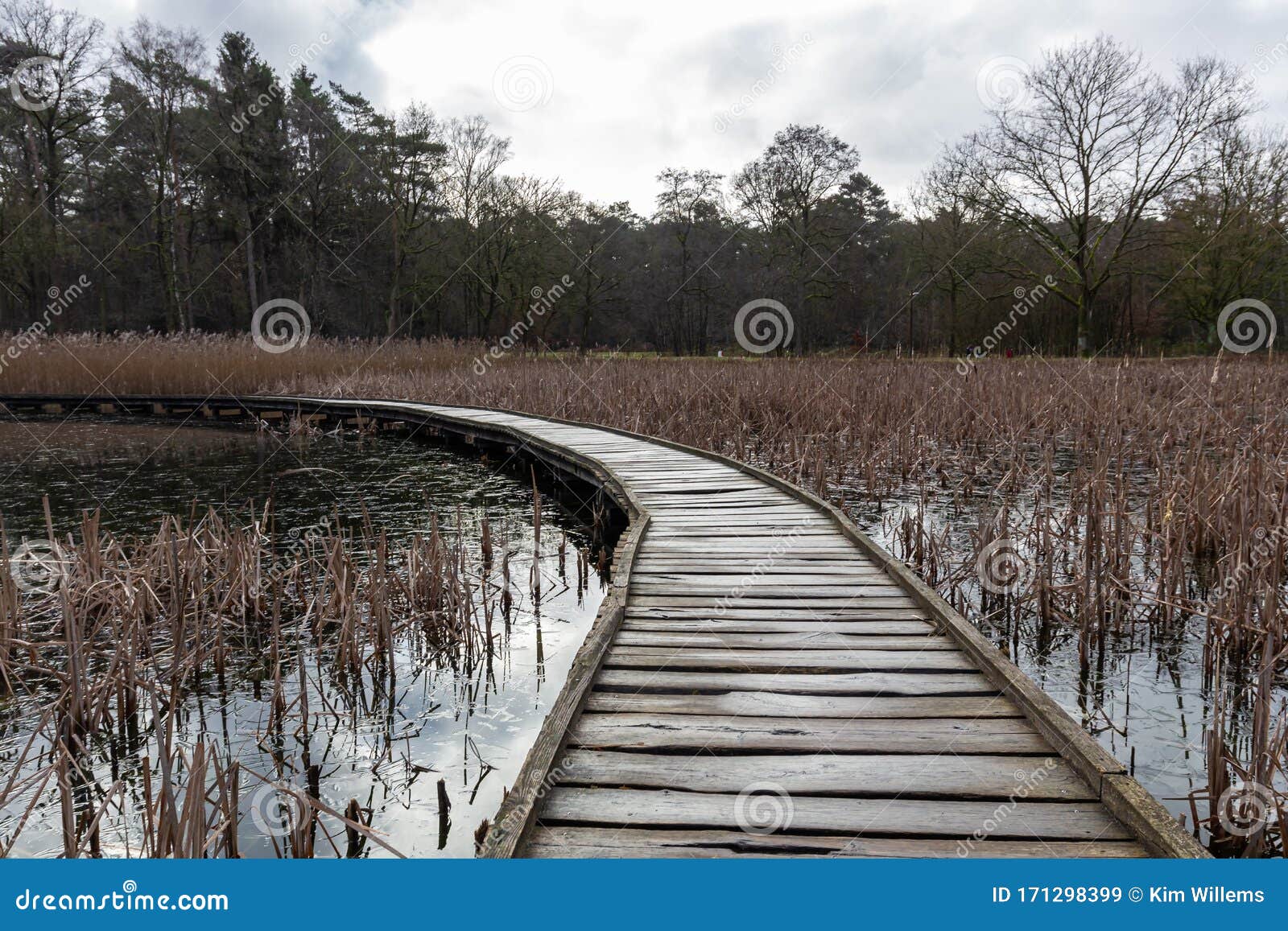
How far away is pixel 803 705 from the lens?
261cm

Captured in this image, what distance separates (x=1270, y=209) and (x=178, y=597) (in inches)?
1111

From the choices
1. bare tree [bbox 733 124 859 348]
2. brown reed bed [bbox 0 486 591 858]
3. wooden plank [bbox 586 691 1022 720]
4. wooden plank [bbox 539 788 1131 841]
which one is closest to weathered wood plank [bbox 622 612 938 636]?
wooden plank [bbox 586 691 1022 720]

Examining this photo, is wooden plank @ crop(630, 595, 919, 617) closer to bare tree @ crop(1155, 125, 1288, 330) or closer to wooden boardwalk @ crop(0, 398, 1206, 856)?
wooden boardwalk @ crop(0, 398, 1206, 856)

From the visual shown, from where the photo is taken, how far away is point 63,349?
51.5 feet

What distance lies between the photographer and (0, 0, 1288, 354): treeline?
2250 cm

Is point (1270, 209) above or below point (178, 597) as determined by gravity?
above

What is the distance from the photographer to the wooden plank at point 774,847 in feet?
6.13

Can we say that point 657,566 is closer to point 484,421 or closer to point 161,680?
point 161,680

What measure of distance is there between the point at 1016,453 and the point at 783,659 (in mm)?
3825

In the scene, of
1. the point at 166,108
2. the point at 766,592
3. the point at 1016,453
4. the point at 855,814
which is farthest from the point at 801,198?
the point at 855,814

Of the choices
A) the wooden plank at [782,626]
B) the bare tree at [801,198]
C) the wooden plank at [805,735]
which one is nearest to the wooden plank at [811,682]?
the wooden plank at [805,735]

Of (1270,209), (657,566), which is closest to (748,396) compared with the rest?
(657,566)

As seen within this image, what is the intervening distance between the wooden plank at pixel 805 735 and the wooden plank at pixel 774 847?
39 centimetres

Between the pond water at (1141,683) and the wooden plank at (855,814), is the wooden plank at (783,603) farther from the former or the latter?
the wooden plank at (855,814)
